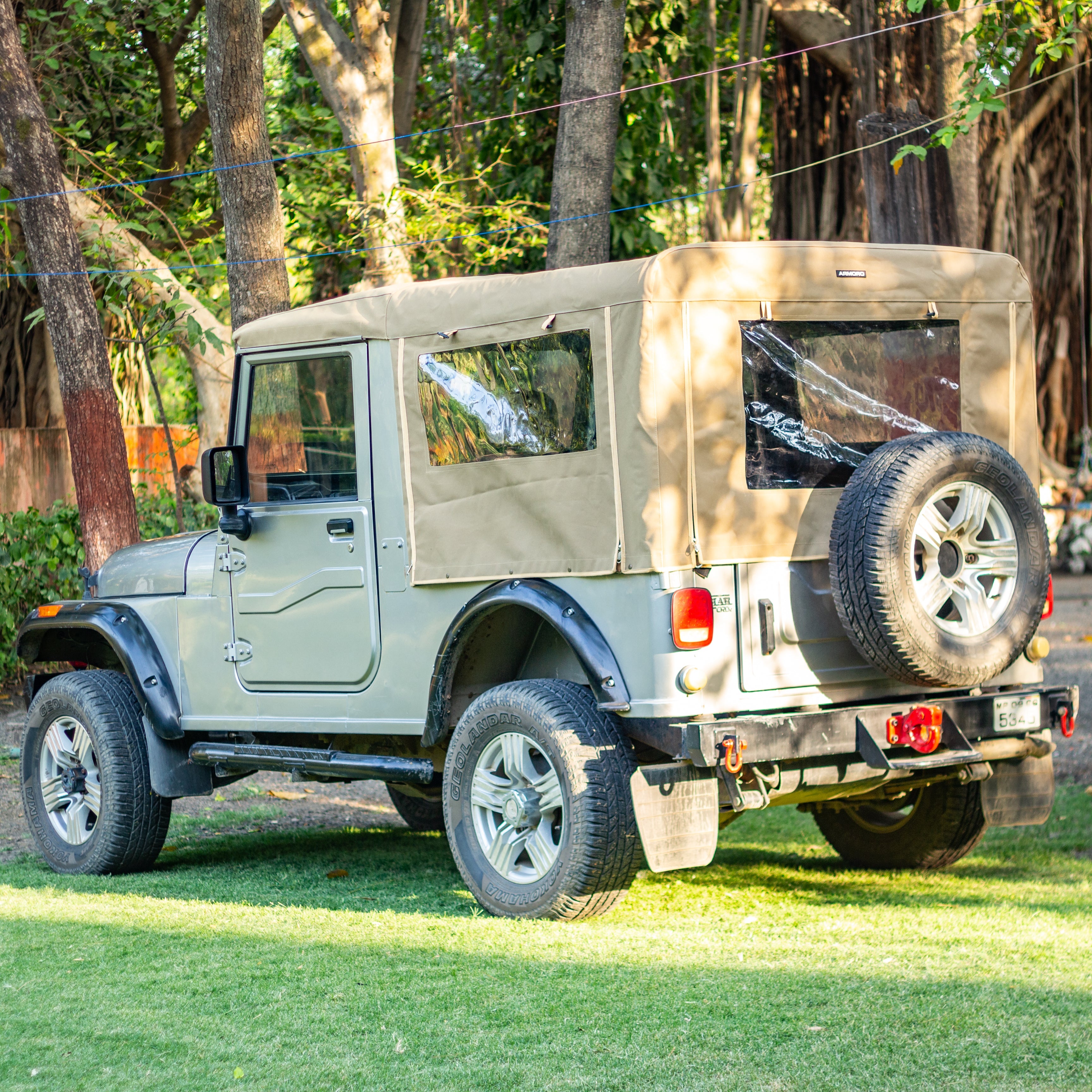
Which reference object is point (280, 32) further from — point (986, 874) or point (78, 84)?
point (986, 874)

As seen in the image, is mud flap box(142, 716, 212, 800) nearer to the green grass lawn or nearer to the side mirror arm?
the green grass lawn

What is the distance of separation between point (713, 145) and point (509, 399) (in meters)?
8.94

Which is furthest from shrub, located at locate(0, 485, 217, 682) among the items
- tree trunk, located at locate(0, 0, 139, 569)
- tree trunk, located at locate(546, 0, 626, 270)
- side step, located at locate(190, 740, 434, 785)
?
side step, located at locate(190, 740, 434, 785)

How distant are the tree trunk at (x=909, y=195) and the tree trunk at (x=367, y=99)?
3172 millimetres

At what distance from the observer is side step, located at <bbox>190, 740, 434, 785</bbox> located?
596 cm

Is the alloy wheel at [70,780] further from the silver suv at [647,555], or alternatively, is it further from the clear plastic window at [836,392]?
the clear plastic window at [836,392]

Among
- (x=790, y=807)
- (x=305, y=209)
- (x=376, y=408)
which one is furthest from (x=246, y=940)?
(x=305, y=209)

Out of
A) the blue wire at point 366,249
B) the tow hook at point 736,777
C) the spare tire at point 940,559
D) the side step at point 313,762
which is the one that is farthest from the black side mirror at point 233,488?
the blue wire at point 366,249

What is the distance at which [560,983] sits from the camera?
4.60m

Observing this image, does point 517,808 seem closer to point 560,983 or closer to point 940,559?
point 560,983

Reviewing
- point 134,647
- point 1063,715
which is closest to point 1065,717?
point 1063,715

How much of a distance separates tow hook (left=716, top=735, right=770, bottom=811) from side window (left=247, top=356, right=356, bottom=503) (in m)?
1.93

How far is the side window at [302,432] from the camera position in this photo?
20.1 ft

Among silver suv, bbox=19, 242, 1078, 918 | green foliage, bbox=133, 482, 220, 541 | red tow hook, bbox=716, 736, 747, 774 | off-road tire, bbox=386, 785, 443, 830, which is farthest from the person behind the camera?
green foliage, bbox=133, 482, 220, 541
